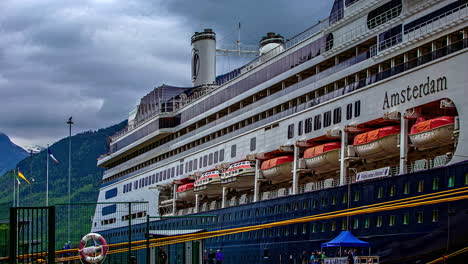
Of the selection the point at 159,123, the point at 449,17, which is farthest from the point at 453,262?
the point at 159,123

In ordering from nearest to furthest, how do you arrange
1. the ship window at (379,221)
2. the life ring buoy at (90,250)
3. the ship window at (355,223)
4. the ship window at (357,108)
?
the life ring buoy at (90,250) < the ship window at (379,221) < the ship window at (355,223) < the ship window at (357,108)

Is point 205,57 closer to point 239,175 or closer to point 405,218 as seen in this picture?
point 239,175

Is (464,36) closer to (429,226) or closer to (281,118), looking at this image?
(429,226)

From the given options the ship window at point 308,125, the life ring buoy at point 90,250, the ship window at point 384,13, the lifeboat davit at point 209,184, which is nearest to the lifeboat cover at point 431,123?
the ship window at point 384,13

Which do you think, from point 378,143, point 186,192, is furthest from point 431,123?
point 186,192

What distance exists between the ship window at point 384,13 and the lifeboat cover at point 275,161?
30.2 feet

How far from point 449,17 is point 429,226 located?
26.9 ft

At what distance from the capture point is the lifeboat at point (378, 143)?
33812 millimetres

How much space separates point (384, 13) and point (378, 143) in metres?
6.02

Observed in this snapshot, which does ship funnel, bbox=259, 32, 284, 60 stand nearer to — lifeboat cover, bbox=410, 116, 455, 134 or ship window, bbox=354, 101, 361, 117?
ship window, bbox=354, 101, 361, 117

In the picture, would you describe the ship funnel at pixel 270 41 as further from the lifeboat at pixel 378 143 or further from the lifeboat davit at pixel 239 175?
the lifeboat at pixel 378 143

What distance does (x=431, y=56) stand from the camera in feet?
104

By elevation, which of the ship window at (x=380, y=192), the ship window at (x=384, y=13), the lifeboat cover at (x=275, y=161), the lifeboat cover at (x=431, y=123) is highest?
the ship window at (x=384, y=13)

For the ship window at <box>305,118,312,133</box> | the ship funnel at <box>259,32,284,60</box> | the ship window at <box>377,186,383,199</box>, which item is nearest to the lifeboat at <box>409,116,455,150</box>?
the ship window at <box>377,186,383,199</box>
